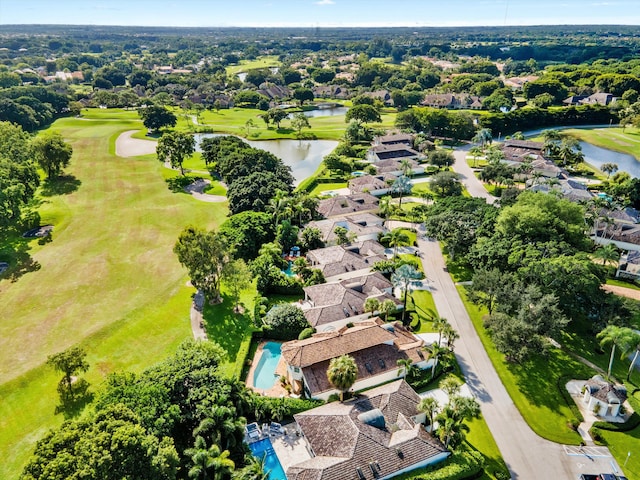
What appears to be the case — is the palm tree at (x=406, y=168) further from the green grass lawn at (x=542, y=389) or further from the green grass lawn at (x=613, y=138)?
the green grass lawn at (x=613, y=138)

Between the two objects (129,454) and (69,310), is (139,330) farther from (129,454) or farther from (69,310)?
(129,454)

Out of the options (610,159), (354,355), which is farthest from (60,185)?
(610,159)

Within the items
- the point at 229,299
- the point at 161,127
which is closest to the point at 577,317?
the point at 229,299

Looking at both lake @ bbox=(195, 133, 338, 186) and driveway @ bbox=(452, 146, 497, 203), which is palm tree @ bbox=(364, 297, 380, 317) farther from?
lake @ bbox=(195, 133, 338, 186)

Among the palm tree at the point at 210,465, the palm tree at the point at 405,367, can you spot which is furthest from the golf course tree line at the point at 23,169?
the palm tree at the point at 405,367

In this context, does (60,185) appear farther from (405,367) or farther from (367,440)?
(367,440)
